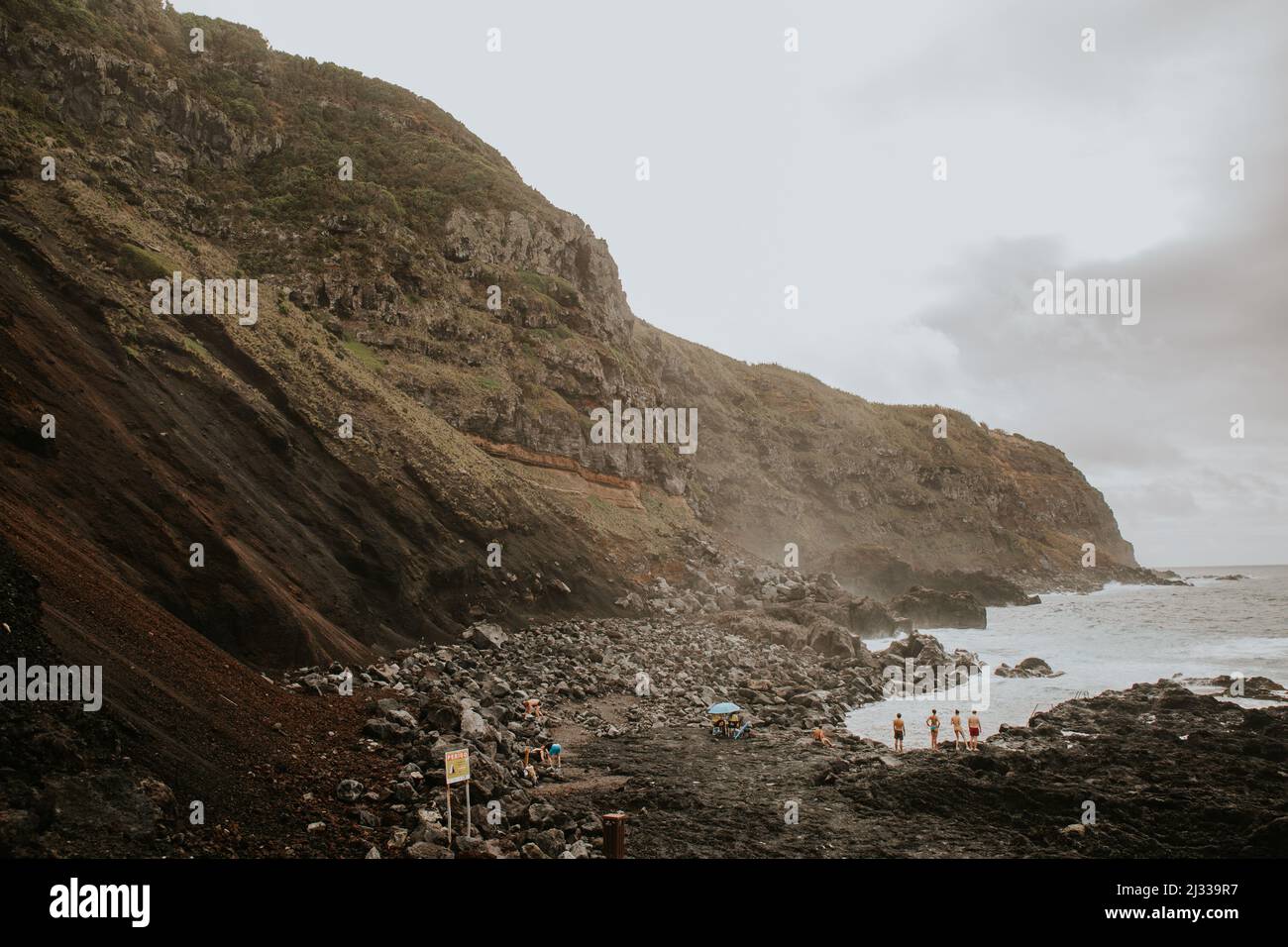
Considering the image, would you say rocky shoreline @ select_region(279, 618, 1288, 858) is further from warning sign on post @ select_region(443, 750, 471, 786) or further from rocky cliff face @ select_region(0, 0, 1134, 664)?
rocky cliff face @ select_region(0, 0, 1134, 664)

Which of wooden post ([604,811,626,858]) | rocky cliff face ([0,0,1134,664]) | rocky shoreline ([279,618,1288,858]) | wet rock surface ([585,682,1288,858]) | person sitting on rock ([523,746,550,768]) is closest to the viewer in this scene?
wooden post ([604,811,626,858])

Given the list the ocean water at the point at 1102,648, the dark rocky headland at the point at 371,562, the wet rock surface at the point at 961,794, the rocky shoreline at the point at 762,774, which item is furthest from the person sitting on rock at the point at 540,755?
the ocean water at the point at 1102,648

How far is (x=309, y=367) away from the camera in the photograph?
28391 mm

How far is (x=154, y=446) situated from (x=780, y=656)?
966 inches

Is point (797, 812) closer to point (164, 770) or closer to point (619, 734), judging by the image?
point (619, 734)

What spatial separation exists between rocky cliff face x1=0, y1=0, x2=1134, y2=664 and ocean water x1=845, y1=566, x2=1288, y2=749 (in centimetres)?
1473

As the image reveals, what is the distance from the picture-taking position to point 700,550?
47781 millimetres

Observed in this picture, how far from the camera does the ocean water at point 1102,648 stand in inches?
1030

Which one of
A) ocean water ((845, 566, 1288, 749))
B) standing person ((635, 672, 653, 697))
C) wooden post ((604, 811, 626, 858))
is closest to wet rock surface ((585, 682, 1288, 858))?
standing person ((635, 672, 653, 697))

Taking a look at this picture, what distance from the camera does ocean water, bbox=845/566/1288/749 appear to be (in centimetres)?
2617

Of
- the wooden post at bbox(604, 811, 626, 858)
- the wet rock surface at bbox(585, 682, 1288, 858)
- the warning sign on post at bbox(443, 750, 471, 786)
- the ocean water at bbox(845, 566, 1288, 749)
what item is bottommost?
the ocean water at bbox(845, 566, 1288, 749)

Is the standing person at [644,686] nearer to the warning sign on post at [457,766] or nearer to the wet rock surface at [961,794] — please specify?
the wet rock surface at [961,794]

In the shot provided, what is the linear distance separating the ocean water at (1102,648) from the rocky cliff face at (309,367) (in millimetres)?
14731

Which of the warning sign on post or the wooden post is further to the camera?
the warning sign on post
